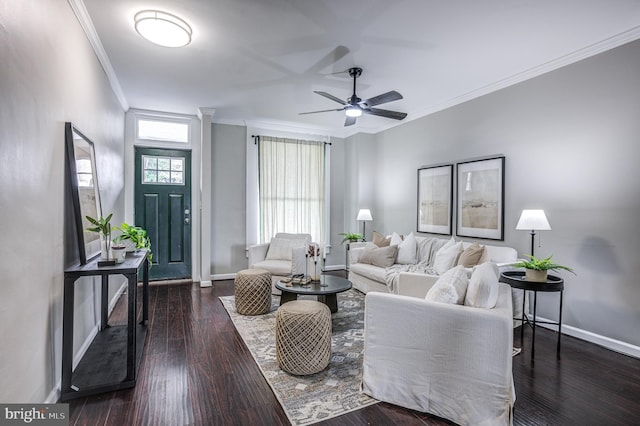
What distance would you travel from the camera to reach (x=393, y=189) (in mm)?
5934

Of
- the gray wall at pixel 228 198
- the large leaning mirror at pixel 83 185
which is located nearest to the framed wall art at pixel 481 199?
the gray wall at pixel 228 198

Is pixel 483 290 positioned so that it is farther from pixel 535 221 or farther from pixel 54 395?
pixel 54 395

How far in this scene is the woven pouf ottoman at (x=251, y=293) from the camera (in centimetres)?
379

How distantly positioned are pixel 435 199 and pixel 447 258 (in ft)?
4.34

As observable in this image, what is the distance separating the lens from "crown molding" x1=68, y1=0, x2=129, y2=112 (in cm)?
252

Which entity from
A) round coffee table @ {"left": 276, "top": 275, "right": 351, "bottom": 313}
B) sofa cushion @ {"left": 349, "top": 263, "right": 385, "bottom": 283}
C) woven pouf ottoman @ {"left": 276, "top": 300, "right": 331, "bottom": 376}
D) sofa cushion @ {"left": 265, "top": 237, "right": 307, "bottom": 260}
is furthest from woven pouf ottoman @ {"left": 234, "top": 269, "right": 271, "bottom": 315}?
sofa cushion @ {"left": 349, "top": 263, "right": 385, "bottom": 283}

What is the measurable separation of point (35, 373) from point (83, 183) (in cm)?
142

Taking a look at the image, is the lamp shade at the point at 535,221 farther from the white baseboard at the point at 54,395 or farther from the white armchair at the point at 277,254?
the white baseboard at the point at 54,395

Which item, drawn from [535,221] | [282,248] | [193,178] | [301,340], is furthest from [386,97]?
[193,178]

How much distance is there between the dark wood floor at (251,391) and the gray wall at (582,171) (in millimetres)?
488

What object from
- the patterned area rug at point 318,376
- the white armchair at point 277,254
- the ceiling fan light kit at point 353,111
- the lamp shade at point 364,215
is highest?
the ceiling fan light kit at point 353,111

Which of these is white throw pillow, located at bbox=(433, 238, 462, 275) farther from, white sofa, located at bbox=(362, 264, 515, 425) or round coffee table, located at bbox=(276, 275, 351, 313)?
white sofa, located at bbox=(362, 264, 515, 425)

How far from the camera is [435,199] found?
4.99 m

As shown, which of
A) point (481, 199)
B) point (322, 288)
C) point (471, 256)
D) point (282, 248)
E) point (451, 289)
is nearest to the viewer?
point (451, 289)
